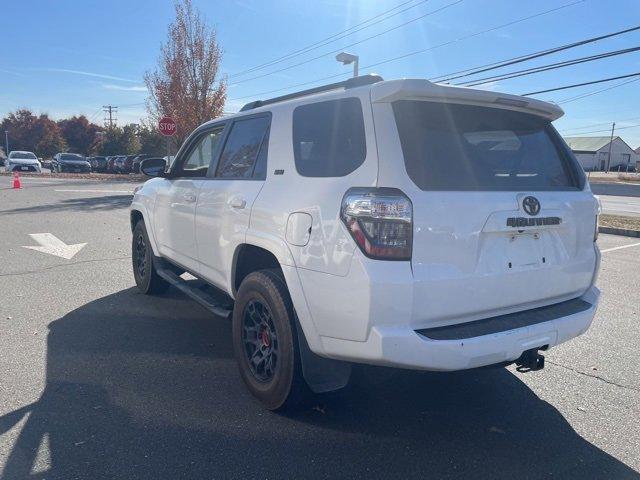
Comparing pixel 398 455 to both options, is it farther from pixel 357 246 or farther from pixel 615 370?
pixel 615 370

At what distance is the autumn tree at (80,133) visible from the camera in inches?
2982

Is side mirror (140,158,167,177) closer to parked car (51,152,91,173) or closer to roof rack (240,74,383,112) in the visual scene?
roof rack (240,74,383,112)

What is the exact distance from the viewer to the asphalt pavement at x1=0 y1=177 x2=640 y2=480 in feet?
9.57

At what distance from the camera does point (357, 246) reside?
2740 mm

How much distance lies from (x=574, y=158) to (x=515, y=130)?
1.94ft

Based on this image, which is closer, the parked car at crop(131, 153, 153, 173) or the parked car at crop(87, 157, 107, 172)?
the parked car at crop(131, 153, 153, 173)

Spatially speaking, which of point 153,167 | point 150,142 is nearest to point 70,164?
point 150,142

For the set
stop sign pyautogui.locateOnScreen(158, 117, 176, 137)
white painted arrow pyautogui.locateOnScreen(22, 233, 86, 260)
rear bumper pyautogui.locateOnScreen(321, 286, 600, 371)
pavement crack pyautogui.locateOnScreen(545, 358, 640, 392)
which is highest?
stop sign pyautogui.locateOnScreen(158, 117, 176, 137)

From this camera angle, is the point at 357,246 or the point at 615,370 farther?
the point at 615,370

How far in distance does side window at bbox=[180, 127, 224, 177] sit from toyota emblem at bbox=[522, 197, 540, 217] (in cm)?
265

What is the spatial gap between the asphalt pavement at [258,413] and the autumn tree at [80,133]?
77.9m

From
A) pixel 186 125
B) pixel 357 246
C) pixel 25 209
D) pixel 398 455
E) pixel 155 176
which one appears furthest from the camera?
pixel 186 125

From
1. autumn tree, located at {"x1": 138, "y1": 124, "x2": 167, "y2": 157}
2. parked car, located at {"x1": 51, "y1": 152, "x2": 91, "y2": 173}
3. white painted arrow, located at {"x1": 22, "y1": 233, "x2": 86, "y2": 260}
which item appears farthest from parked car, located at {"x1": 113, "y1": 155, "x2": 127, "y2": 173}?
white painted arrow, located at {"x1": 22, "y1": 233, "x2": 86, "y2": 260}

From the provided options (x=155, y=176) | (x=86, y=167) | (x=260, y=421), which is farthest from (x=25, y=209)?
(x=86, y=167)
